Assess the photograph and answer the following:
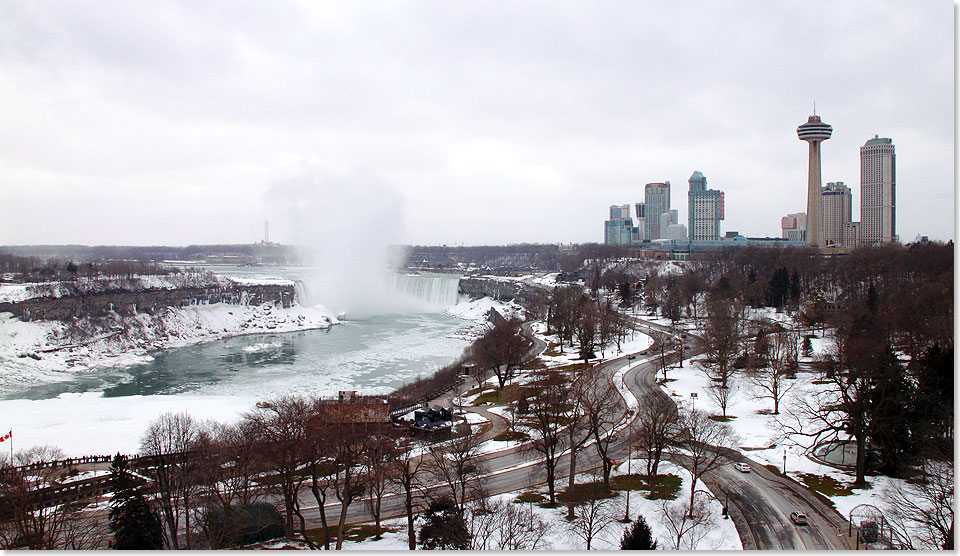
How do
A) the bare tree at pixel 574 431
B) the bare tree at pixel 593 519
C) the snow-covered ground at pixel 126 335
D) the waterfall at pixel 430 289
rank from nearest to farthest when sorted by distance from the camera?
the bare tree at pixel 593 519, the bare tree at pixel 574 431, the snow-covered ground at pixel 126 335, the waterfall at pixel 430 289

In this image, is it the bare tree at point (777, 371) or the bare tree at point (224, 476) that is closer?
the bare tree at point (224, 476)

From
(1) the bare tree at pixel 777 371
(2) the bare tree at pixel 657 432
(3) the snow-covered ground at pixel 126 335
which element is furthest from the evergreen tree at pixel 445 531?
(3) the snow-covered ground at pixel 126 335

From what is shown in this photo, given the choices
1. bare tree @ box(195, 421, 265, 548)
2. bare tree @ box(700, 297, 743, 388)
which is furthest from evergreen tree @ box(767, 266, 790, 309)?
bare tree @ box(195, 421, 265, 548)

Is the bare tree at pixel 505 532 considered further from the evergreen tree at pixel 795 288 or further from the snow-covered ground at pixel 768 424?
the evergreen tree at pixel 795 288

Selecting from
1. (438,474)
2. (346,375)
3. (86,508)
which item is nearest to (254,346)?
(346,375)

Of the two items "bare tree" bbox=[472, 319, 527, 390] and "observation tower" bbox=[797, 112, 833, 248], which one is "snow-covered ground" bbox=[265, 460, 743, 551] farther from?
"observation tower" bbox=[797, 112, 833, 248]

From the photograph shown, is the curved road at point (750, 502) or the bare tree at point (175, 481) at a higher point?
the bare tree at point (175, 481)
